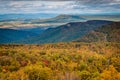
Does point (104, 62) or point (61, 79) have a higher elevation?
point (61, 79)

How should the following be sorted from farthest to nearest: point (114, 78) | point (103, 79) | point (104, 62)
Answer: point (104, 62) → point (114, 78) → point (103, 79)

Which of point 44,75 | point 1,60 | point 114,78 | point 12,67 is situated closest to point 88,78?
point 114,78

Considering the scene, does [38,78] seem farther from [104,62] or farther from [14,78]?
[104,62]

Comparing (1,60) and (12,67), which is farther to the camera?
(1,60)

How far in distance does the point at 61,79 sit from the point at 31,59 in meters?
92.9

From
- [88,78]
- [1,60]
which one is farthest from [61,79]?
[1,60]

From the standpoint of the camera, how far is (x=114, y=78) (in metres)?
112

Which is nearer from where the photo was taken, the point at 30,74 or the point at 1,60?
the point at 30,74

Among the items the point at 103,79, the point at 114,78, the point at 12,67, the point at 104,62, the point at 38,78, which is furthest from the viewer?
the point at 104,62

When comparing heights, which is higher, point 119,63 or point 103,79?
point 103,79

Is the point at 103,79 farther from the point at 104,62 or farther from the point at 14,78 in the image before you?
the point at 104,62

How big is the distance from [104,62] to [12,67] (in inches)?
2588

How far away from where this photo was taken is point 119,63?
176m

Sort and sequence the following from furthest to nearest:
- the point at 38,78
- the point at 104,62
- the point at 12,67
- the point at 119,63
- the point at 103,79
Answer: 1. the point at 104,62
2. the point at 119,63
3. the point at 12,67
4. the point at 38,78
5. the point at 103,79
